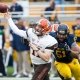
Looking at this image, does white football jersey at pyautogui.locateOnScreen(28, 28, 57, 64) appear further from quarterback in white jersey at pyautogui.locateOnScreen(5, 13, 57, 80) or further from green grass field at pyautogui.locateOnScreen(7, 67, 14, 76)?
green grass field at pyautogui.locateOnScreen(7, 67, 14, 76)

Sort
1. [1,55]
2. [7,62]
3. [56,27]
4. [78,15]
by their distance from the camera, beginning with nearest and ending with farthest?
[56,27] < [1,55] < [7,62] < [78,15]

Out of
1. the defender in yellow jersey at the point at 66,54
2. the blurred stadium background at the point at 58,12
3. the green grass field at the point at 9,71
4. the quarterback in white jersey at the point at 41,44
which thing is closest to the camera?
the quarterback in white jersey at the point at 41,44

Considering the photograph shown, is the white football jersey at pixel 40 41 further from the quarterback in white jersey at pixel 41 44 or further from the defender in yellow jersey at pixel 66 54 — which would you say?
the defender in yellow jersey at pixel 66 54

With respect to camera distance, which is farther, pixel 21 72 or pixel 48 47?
pixel 21 72

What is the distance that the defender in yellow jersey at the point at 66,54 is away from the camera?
28.5 ft

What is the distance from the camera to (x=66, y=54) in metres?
8.84

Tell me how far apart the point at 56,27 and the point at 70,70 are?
834mm

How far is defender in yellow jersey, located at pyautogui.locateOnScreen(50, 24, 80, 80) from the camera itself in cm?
867

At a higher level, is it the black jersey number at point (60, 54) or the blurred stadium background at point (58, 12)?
the black jersey number at point (60, 54)

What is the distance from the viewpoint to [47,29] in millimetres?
8578

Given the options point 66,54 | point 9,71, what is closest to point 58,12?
point 9,71

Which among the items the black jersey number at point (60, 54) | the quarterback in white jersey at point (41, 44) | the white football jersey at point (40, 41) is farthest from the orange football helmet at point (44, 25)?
the black jersey number at point (60, 54)

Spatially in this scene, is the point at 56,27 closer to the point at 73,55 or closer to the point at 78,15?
the point at 73,55

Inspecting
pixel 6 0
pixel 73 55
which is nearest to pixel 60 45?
pixel 73 55
